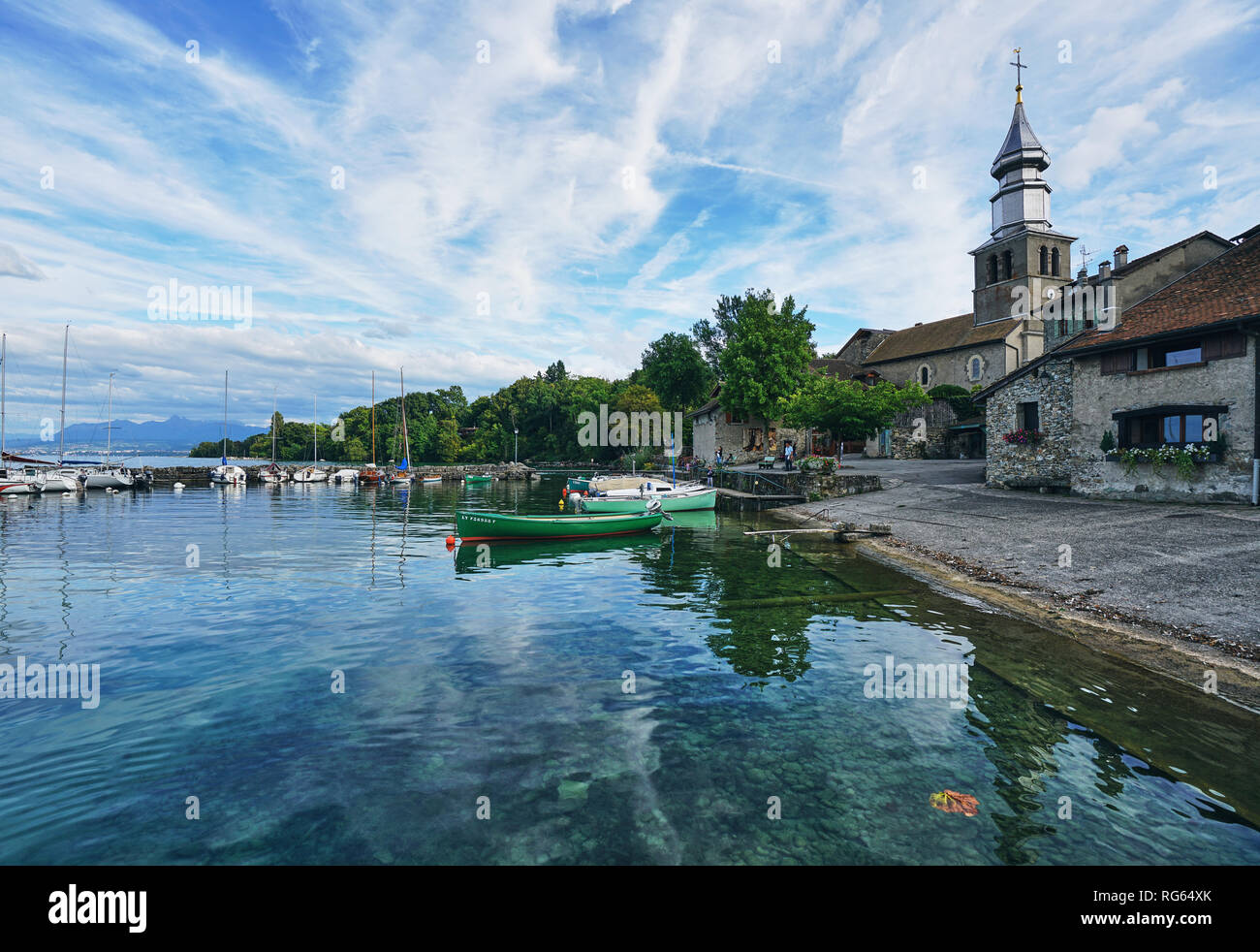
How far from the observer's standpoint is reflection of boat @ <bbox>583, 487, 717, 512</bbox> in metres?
34.4

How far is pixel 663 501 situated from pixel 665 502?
294mm

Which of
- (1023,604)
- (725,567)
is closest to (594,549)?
(725,567)

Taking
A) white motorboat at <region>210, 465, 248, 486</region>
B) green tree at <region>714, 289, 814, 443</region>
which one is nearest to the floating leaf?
green tree at <region>714, 289, 814, 443</region>

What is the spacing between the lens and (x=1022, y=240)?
54.3m

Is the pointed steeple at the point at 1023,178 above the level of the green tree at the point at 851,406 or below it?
above

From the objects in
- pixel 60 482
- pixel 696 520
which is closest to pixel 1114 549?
pixel 696 520

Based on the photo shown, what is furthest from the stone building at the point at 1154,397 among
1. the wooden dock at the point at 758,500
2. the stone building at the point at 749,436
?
the stone building at the point at 749,436

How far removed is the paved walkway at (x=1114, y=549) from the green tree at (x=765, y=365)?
30.4 metres

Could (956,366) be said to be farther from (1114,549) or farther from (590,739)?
(590,739)

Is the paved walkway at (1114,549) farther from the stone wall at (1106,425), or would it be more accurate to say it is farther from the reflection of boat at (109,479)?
the reflection of boat at (109,479)

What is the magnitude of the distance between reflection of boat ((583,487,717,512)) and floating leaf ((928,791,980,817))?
1056 inches

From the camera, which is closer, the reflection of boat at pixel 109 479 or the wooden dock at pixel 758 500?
the wooden dock at pixel 758 500

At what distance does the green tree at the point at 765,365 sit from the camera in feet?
189

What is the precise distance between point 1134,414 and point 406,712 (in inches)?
1062
